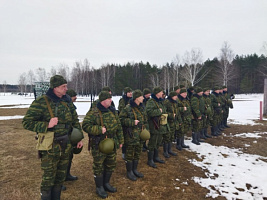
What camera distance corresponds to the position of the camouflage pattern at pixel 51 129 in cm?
281

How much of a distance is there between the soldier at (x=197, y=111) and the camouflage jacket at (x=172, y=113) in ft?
3.99

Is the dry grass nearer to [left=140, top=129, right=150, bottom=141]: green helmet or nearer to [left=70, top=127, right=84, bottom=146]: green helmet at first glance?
[left=140, top=129, right=150, bottom=141]: green helmet

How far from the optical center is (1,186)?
391 centimetres

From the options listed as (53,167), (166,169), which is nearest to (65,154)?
(53,167)

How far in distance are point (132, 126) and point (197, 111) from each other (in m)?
3.85

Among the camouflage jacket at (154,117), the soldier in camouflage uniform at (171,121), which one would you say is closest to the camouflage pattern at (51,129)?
the camouflage jacket at (154,117)

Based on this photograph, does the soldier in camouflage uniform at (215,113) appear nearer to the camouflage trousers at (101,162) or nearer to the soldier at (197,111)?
the soldier at (197,111)

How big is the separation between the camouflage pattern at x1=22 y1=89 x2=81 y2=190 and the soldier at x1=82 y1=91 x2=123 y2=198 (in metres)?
0.46

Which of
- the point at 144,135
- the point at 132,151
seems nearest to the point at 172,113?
the point at 144,135

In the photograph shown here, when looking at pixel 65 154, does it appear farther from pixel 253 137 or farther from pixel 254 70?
pixel 254 70

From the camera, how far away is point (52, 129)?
294 centimetres

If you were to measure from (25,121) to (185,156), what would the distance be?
16.6ft

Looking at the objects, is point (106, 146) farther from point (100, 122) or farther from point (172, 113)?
point (172, 113)

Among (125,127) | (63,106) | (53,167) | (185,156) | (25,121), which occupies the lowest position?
(185,156)
